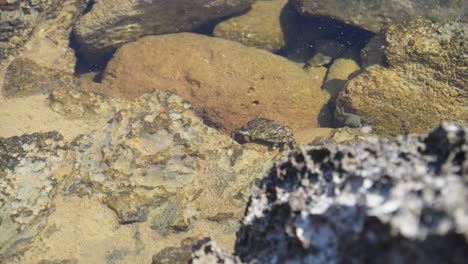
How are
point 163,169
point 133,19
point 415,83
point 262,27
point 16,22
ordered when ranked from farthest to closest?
1. point 262,27
2. point 133,19
3. point 16,22
4. point 415,83
5. point 163,169

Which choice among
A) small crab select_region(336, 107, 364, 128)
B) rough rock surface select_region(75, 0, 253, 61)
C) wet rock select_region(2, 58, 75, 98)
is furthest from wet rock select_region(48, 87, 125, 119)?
small crab select_region(336, 107, 364, 128)

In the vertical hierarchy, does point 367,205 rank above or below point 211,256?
above

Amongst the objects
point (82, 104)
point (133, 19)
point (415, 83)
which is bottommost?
point (82, 104)

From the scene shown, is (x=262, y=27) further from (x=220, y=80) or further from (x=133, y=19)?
(x=133, y=19)

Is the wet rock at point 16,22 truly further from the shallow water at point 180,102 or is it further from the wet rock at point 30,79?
the wet rock at point 30,79

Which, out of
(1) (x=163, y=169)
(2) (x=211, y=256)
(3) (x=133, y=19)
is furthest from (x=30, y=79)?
(2) (x=211, y=256)

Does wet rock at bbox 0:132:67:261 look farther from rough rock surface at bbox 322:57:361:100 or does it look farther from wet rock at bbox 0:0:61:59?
rough rock surface at bbox 322:57:361:100

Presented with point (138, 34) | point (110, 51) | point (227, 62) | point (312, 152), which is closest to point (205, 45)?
point (227, 62)

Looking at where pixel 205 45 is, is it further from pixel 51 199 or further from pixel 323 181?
pixel 323 181
